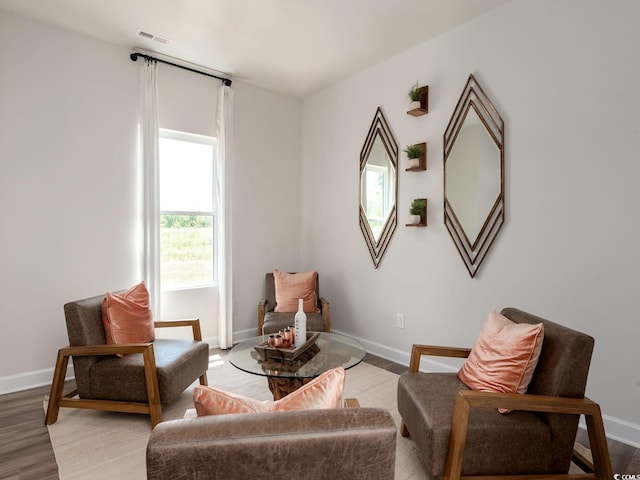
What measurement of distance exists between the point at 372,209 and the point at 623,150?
2142 mm

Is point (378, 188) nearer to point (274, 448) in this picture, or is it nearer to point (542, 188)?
point (542, 188)

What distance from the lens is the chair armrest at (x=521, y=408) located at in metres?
1.68

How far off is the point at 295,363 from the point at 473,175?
6.66 feet

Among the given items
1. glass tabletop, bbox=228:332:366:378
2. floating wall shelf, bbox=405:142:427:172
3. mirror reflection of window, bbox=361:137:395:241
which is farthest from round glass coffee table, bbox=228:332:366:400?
floating wall shelf, bbox=405:142:427:172

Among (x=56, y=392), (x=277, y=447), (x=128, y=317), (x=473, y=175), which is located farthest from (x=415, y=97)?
(x=56, y=392)

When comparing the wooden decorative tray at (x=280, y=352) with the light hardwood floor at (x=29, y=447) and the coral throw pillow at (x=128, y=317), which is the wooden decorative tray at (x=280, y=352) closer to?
the coral throw pillow at (x=128, y=317)

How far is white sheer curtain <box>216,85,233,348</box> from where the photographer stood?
4176mm

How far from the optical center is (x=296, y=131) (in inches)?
194

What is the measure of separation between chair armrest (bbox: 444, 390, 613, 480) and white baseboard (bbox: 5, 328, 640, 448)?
0.88m

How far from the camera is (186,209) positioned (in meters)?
4.11

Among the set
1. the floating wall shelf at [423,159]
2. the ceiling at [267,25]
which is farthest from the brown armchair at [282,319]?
the ceiling at [267,25]

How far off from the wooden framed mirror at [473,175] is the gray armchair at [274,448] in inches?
94.3

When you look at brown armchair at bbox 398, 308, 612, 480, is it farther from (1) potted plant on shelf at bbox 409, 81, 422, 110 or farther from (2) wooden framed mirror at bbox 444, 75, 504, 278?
(1) potted plant on shelf at bbox 409, 81, 422, 110

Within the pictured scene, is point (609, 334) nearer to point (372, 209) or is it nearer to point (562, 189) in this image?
point (562, 189)
